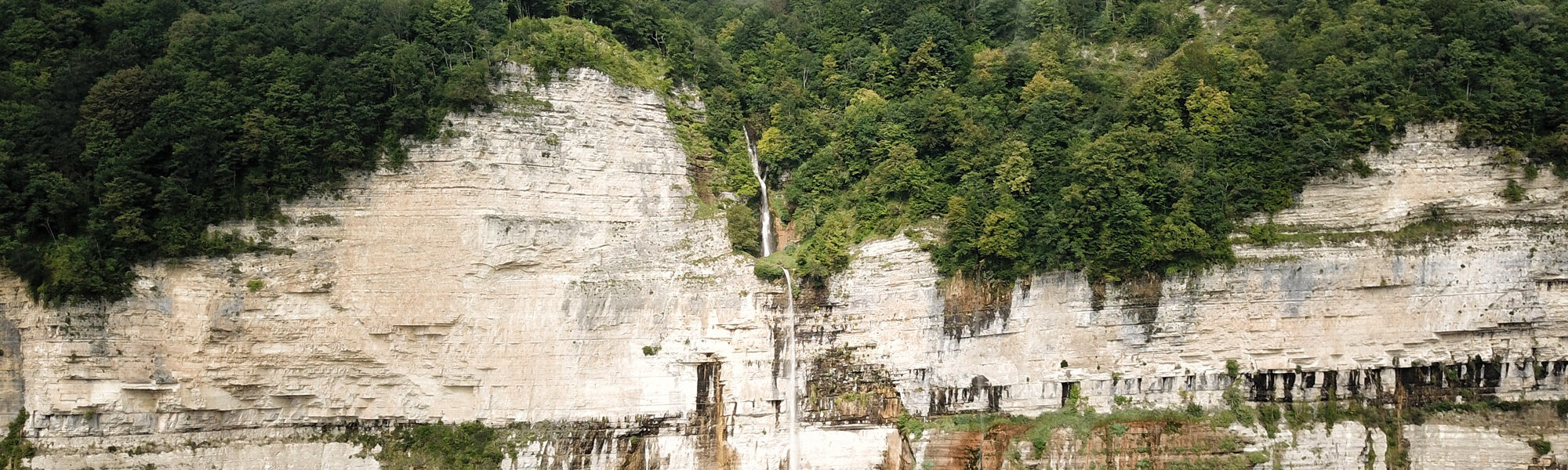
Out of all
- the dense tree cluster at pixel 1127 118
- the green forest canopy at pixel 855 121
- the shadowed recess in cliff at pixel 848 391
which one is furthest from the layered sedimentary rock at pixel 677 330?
the dense tree cluster at pixel 1127 118

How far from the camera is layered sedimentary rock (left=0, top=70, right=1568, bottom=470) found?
3609 cm

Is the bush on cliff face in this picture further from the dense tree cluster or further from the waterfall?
the dense tree cluster

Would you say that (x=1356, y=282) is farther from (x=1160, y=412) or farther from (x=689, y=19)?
(x=689, y=19)

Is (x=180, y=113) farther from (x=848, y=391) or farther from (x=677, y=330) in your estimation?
(x=848, y=391)

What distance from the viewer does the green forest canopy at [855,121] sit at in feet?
123

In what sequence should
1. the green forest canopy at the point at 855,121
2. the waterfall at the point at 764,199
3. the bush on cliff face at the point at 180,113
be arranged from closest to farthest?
1. the green forest canopy at the point at 855,121
2. the bush on cliff face at the point at 180,113
3. the waterfall at the point at 764,199

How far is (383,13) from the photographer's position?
42.0 meters

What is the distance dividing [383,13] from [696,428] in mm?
16952

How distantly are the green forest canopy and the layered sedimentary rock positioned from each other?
102 cm

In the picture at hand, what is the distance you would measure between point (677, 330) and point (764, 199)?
6.87 m

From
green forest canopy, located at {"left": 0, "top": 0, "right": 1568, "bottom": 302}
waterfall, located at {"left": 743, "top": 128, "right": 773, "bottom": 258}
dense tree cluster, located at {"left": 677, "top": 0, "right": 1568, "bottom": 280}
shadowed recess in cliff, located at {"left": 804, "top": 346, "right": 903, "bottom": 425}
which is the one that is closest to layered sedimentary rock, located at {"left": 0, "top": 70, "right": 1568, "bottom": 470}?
shadowed recess in cliff, located at {"left": 804, "top": 346, "right": 903, "bottom": 425}

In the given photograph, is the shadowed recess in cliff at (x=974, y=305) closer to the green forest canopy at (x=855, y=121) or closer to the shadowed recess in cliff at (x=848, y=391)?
the green forest canopy at (x=855, y=121)

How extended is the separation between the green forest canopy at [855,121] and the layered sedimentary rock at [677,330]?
1021 mm

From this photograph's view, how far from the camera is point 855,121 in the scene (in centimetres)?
4422
